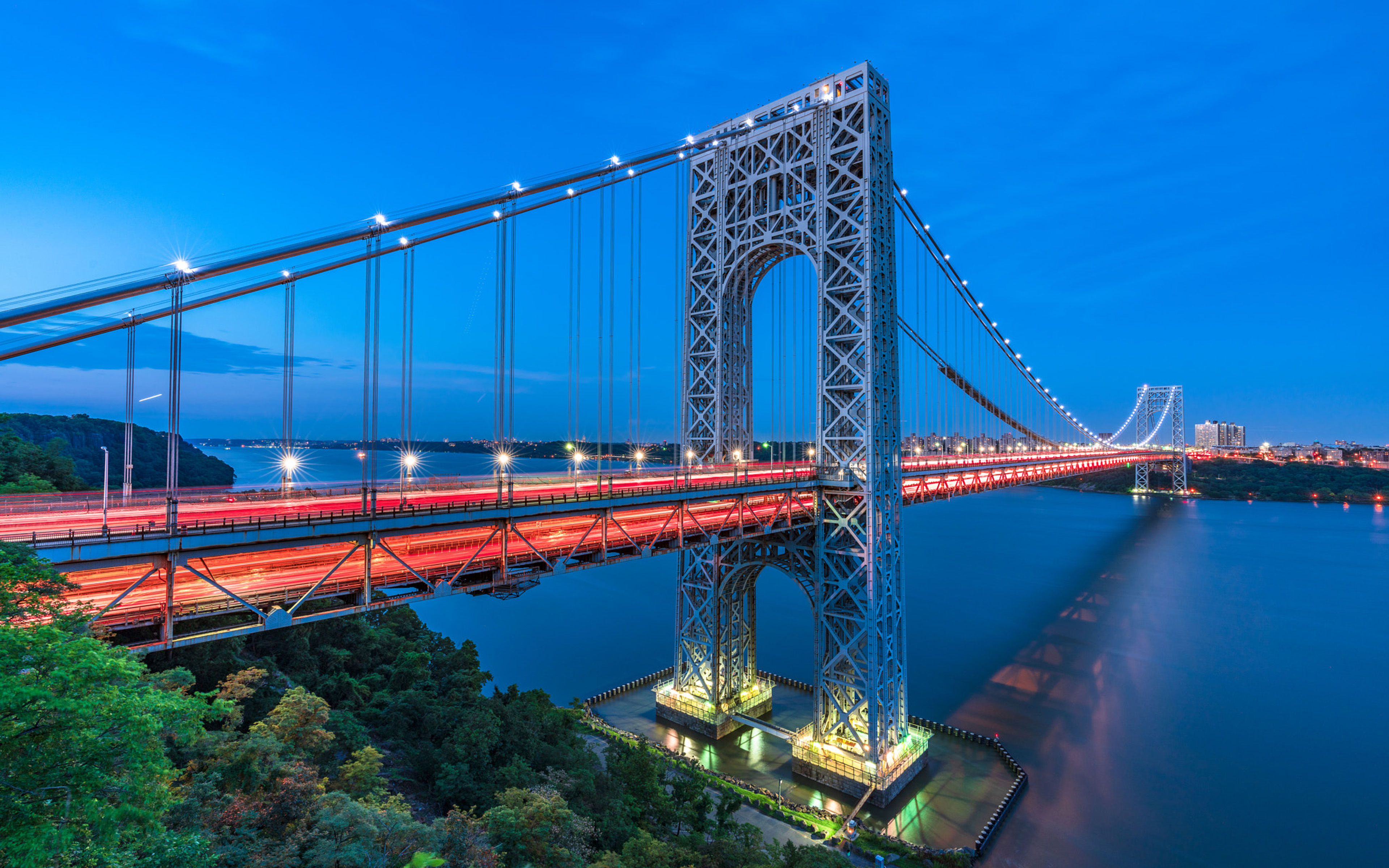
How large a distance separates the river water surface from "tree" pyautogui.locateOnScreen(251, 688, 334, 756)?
2030 centimetres

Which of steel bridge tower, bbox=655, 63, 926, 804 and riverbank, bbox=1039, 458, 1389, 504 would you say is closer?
steel bridge tower, bbox=655, 63, 926, 804

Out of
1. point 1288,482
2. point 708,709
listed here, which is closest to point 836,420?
point 708,709

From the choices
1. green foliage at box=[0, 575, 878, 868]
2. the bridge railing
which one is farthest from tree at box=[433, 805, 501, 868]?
the bridge railing

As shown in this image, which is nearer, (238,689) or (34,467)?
(238,689)

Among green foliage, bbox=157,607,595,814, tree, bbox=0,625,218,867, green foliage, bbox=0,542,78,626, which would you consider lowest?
green foliage, bbox=157,607,595,814

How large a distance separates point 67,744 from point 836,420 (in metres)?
21.0

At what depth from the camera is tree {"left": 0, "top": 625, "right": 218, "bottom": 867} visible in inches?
244

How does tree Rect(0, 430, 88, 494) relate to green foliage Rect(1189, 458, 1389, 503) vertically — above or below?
above

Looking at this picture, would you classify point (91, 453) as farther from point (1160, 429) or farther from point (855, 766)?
point (1160, 429)

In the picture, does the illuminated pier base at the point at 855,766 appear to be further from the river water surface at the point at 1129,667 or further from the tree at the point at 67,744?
the tree at the point at 67,744

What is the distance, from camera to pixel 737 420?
86.2 feet

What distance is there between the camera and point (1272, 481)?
120 metres

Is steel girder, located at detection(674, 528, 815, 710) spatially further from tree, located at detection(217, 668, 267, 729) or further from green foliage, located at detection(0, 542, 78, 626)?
green foliage, located at detection(0, 542, 78, 626)

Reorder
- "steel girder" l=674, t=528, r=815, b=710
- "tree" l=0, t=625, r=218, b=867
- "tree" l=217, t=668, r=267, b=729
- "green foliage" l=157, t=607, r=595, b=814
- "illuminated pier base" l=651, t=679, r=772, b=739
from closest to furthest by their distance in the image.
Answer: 1. "tree" l=0, t=625, r=218, b=867
2. "tree" l=217, t=668, r=267, b=729
3. "green foliage" l=157, t=607, r=595, b=814
4. "steel girder" l=674, t=528, r=815, b=710
5. "illuminated pier base" l=651, t=679, r=772, b=739
